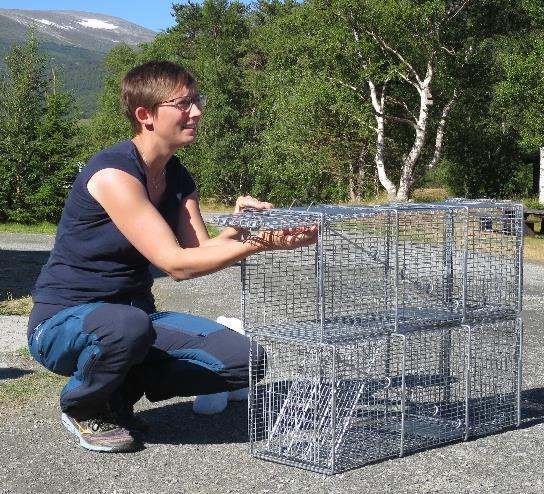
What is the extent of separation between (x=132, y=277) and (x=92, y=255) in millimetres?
227

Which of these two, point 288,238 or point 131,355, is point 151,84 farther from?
point 131,355

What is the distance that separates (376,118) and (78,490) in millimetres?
35149

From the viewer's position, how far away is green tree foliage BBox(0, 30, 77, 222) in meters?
27.3

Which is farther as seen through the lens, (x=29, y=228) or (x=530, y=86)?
(x=29, y=228)

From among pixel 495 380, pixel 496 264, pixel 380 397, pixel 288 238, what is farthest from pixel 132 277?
pixel 495 380

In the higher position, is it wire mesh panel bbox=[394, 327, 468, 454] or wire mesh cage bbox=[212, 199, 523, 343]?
wire mesh cage bbox=[212, 199, 523, 343]

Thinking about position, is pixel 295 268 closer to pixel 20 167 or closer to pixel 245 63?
pixel 20 167

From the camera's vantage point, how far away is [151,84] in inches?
182

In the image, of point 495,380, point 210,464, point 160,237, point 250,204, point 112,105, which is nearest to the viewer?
point 160,237

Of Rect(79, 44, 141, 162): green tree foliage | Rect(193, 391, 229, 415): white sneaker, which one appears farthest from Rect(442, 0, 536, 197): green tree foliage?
Rect(193, 391, 229, 415): white sneaker

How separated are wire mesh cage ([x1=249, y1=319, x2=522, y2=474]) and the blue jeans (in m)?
0.20

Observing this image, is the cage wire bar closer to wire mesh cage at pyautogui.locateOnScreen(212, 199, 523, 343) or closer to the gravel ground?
wire mesh cage at pyautogui.locateOnScreen(212, 199, 523, 343)

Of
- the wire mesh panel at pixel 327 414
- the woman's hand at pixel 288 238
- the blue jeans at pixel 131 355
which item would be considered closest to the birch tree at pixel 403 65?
the wire mesh panel at pixel 327 414

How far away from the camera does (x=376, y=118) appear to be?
38.4 m
